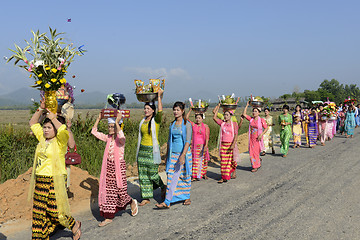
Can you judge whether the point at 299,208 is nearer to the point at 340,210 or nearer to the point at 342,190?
the point at 340,210

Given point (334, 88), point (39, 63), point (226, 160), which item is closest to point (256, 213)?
point (226, 160)

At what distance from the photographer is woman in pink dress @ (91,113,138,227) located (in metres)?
4.94

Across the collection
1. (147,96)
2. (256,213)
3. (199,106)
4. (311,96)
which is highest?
(147,96)

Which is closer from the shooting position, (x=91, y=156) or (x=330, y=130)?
(x=91, y=156)

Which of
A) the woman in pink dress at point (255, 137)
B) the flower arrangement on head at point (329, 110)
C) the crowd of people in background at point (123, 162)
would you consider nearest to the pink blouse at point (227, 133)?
the crowd of people in background at point (123, 162)

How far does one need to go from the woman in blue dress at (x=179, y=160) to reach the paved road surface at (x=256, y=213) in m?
0.30

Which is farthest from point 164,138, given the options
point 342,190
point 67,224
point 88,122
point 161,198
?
point 67,224

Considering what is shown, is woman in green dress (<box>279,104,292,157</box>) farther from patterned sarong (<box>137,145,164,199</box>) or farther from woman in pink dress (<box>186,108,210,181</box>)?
patterned sarong (<box>137,145,164,199</box>)

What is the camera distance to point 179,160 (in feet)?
18.9

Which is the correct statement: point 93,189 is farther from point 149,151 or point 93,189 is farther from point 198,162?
point 198,162

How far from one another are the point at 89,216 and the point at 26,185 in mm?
1738

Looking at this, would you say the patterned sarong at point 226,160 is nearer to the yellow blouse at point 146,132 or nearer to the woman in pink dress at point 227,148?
the woman in pink dress at point 227,148

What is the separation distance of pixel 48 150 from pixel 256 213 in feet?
12.0

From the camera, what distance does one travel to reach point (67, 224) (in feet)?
13.8
